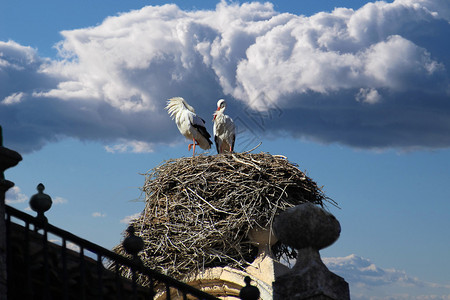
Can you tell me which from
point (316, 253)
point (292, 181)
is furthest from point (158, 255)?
point (316, 253)

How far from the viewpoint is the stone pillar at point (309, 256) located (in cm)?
404

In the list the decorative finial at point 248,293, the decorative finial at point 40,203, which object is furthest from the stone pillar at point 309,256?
the decorative finial at point 40,203

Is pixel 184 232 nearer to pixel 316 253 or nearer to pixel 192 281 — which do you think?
pixel 192 281

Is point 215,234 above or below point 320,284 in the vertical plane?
above

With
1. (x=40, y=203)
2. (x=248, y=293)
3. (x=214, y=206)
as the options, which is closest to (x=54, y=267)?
(x=40, y=203)

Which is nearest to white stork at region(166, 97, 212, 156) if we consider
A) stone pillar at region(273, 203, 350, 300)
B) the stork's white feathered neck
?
the stork's white feathered neck

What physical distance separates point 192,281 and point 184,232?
0.65 m

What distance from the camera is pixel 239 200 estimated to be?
9555 mm

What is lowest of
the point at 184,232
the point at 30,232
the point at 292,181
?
the point at 30,232

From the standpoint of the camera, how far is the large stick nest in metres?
9.37

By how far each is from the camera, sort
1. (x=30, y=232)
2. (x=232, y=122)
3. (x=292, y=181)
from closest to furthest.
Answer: (x=30, y=232), (x=292, y=181), (x=232, y=122)

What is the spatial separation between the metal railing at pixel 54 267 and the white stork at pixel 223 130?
8.12 metres

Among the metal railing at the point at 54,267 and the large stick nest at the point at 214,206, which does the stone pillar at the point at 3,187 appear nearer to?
the metal railing at the point at 54,267

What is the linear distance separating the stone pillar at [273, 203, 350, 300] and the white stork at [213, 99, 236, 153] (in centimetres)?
784
